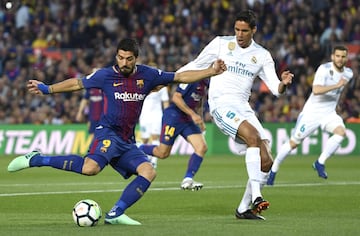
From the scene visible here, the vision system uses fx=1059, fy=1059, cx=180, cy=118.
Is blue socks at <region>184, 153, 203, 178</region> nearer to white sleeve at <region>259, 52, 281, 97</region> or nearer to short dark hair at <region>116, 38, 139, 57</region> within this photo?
white sleeve at <region>259, 52, 281, 97</region>

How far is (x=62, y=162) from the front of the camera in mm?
11477

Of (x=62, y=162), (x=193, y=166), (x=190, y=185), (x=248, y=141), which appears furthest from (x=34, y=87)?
(x=193, y=166)

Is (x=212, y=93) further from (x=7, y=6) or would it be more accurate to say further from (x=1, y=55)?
(x=1, y=55)

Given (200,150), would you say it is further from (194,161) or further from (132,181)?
(132,181)

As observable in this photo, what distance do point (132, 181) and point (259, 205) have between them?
1.44 m

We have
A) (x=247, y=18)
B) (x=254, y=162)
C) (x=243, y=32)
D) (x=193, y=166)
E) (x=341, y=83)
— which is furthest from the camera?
(x=341, y=83)

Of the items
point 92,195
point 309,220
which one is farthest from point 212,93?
point 92,195

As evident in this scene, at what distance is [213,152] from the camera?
28438mm

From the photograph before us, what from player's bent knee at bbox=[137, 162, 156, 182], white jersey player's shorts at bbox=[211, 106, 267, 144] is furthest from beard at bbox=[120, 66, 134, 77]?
white jersey player's shorts at bbox=[211, 106, 267, 144]

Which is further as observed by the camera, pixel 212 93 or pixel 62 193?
pixel 62 193

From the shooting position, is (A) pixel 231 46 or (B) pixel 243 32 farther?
(A) pixel 231 46

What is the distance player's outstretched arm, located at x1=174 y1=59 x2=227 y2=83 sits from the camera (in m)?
11.2

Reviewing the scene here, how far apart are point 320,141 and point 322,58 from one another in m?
3.59

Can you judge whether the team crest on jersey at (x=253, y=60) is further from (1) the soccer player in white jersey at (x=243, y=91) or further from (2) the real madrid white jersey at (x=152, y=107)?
(2) the real madrid white jersey at (x=152, y=107)
